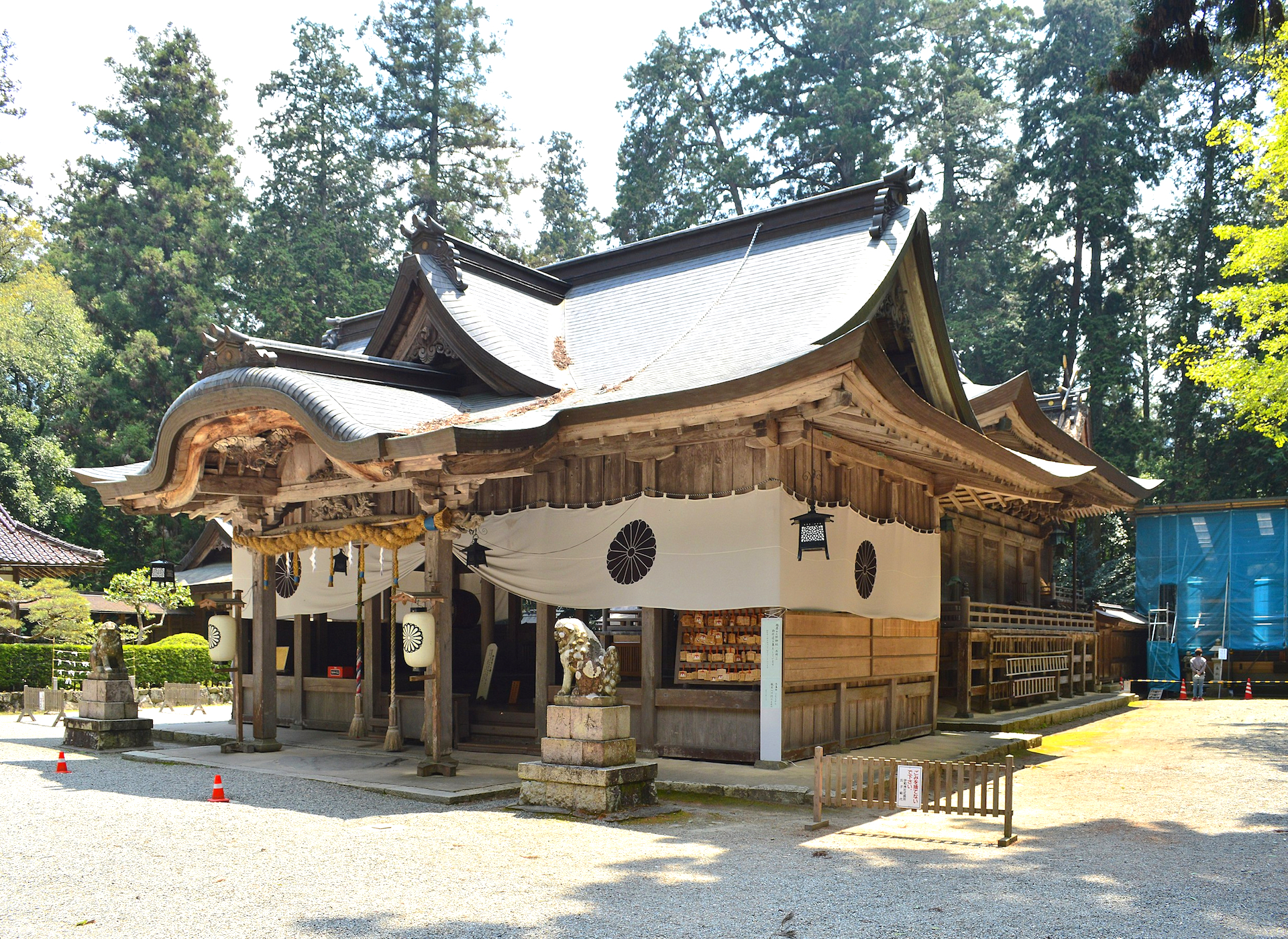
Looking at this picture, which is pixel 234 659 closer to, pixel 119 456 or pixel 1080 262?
pixel 119 456

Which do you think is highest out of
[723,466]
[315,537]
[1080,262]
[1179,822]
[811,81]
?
[811,81]

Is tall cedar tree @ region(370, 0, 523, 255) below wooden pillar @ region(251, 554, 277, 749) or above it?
above

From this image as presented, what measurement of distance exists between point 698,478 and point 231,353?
5.47m

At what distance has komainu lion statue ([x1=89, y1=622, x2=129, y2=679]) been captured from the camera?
45.6 ft

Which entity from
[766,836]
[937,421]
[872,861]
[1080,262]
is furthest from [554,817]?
[1080,262]

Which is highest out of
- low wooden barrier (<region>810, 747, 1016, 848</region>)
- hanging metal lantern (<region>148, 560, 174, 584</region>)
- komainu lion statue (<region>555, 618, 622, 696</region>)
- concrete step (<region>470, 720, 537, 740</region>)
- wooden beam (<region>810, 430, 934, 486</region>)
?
wooden beam (<region>810, 430, 934, 486</region>)

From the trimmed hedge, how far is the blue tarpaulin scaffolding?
26.6 m

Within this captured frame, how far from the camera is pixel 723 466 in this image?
38.3ft

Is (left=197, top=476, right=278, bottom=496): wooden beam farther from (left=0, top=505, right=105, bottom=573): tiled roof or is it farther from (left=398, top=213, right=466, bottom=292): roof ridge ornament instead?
(left=0, top=505, right=105, bottom=573): tiled roof

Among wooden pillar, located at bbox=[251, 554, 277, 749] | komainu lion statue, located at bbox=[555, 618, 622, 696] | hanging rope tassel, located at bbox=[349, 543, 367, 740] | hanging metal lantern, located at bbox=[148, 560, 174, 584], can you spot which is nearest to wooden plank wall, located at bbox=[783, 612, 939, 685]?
komainu lion statue, located at bbox=[555, 618, 622, 696]

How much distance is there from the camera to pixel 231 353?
11523 mm

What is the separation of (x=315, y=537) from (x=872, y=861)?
773 cm

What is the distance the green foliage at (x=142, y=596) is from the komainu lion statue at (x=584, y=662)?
18.4 metres

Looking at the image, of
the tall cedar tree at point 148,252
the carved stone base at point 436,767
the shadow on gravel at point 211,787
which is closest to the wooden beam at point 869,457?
the carved stone base at point 436,767
